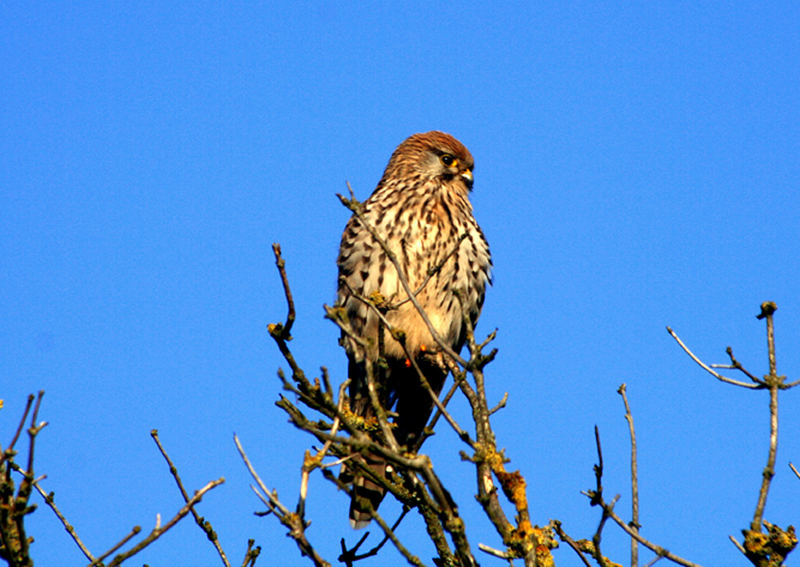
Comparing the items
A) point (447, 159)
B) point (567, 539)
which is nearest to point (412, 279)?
point (447, 159)

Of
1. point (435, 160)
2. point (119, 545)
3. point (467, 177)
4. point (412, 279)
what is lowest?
point (119, 545)

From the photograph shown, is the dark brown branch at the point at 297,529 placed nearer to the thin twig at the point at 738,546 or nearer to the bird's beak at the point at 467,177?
the thin twig at the point at 738,546

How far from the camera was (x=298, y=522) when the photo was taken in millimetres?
2670

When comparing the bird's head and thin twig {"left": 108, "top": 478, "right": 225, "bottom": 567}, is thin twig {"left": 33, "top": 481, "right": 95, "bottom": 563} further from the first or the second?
the bird's head

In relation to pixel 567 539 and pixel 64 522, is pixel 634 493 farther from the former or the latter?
pixel 64 522

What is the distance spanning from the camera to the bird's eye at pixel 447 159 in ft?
21.6

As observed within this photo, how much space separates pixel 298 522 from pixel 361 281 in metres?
3.06

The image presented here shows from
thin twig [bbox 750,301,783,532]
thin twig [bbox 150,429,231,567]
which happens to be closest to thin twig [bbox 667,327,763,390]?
thin twig [bbox 750,301,783,532]

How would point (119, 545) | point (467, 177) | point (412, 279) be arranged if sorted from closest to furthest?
point (119, 545), point (412, 279), point (467, 177)

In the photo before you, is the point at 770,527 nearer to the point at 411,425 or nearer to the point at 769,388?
the point at 769,388

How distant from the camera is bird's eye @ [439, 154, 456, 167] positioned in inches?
259

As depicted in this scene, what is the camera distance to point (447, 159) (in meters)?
6.60

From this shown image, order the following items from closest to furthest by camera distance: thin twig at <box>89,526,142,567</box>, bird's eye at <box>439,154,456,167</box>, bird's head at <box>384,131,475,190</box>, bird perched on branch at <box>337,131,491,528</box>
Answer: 1. thin twig at <box>89,526,142,567</box>
2. bird perched on branch at <box>337,131,491,528</box>
3. bird's head at <box>384,131,475,190</box>
4. bird's eye at <box>439,154,456,167</box>

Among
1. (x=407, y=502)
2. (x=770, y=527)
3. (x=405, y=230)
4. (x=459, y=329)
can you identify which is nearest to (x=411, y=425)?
(x=459, y=329)
